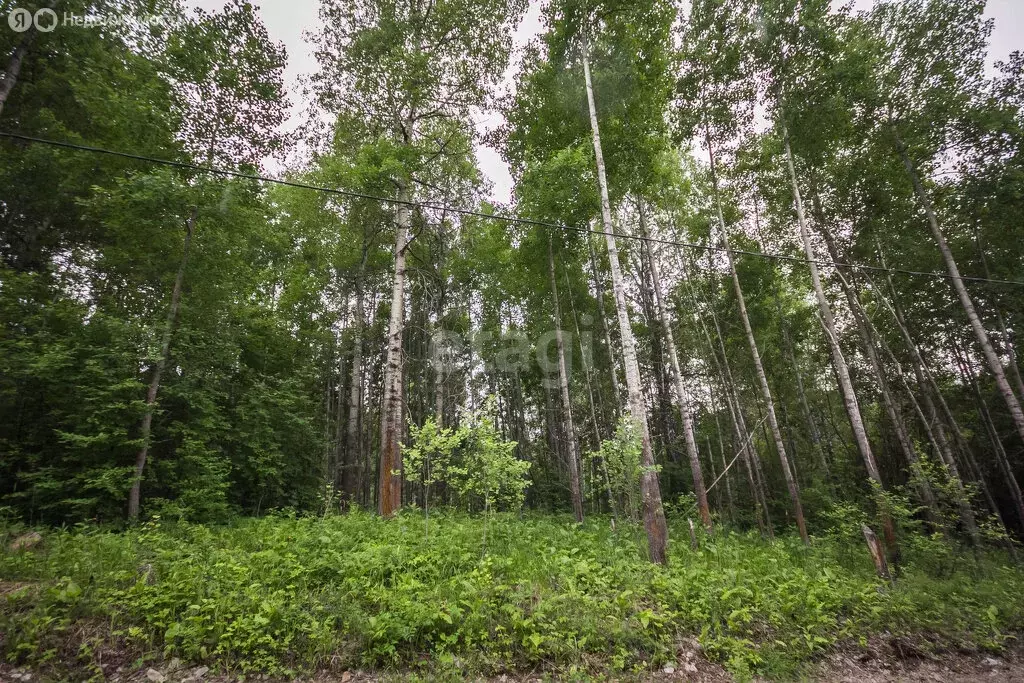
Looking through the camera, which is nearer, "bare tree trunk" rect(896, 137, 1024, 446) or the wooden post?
the wooden post

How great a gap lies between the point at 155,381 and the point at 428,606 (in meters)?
8.08

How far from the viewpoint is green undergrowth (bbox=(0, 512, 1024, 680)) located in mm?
3713

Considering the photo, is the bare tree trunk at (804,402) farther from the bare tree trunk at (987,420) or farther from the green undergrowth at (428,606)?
the green undergrowth at (428,606)

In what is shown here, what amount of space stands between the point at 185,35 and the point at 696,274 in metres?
19.8

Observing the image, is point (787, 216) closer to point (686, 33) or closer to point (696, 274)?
point (696, 274)

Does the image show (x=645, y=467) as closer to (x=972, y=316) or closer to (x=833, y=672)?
(x=833, y=672)

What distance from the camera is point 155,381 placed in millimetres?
8320

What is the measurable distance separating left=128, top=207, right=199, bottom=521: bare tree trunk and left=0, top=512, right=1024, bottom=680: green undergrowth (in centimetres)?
117

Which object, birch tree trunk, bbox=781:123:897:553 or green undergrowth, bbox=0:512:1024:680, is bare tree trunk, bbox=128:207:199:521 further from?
birch tree trunk, bbox=781:123:897:553

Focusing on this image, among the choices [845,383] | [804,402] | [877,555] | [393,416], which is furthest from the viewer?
[804,402]

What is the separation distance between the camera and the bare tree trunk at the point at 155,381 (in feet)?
25.6

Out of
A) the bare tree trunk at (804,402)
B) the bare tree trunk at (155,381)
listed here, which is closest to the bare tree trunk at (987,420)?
the bare tree trunk at (804,402)

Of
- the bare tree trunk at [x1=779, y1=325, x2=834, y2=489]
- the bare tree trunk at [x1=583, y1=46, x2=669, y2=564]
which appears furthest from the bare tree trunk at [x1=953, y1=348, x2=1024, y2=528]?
the bare tree trunk at [x1=583, y1=46, x2=669, y2=564]

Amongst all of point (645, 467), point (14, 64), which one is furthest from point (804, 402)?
point (14, 64)
